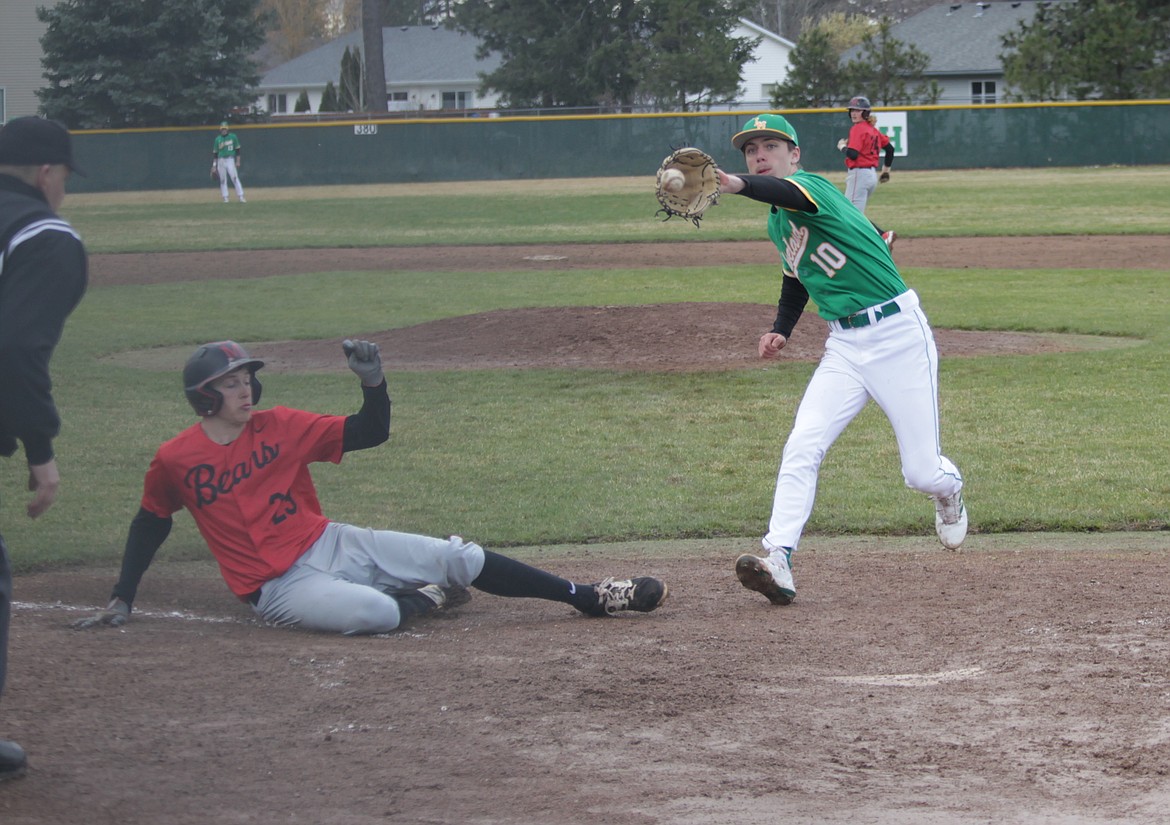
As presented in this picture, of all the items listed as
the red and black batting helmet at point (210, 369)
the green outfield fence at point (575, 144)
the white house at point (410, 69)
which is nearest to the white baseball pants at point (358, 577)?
the red and black batting helmet at point (210, 369)

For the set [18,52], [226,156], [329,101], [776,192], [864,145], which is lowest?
[776,192]

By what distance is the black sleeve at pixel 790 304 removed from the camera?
543cm

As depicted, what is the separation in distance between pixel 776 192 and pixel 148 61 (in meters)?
30.6

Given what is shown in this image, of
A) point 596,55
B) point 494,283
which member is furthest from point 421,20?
point 494,283

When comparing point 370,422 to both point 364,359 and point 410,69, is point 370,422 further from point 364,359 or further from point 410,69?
point 410,69

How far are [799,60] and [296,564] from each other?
39.7 meters

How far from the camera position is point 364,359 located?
442 centimetres

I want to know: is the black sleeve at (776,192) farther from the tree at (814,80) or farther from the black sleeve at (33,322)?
the tree at (814,80)

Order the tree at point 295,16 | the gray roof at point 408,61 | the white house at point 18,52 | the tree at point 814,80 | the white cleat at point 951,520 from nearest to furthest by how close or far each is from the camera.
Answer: the white cleat at point 951,520
the white house at point 18,52
the tree at point 295,16
the tree at point 814,80
the gray roof at point 408,61

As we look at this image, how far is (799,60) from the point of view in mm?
41875

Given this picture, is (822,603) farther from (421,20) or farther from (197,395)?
(421,20)

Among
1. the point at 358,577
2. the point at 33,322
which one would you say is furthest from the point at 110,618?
the point at 33,322

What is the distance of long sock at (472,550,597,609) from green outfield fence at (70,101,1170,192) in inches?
1153

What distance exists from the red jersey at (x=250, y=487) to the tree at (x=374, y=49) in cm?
3532
